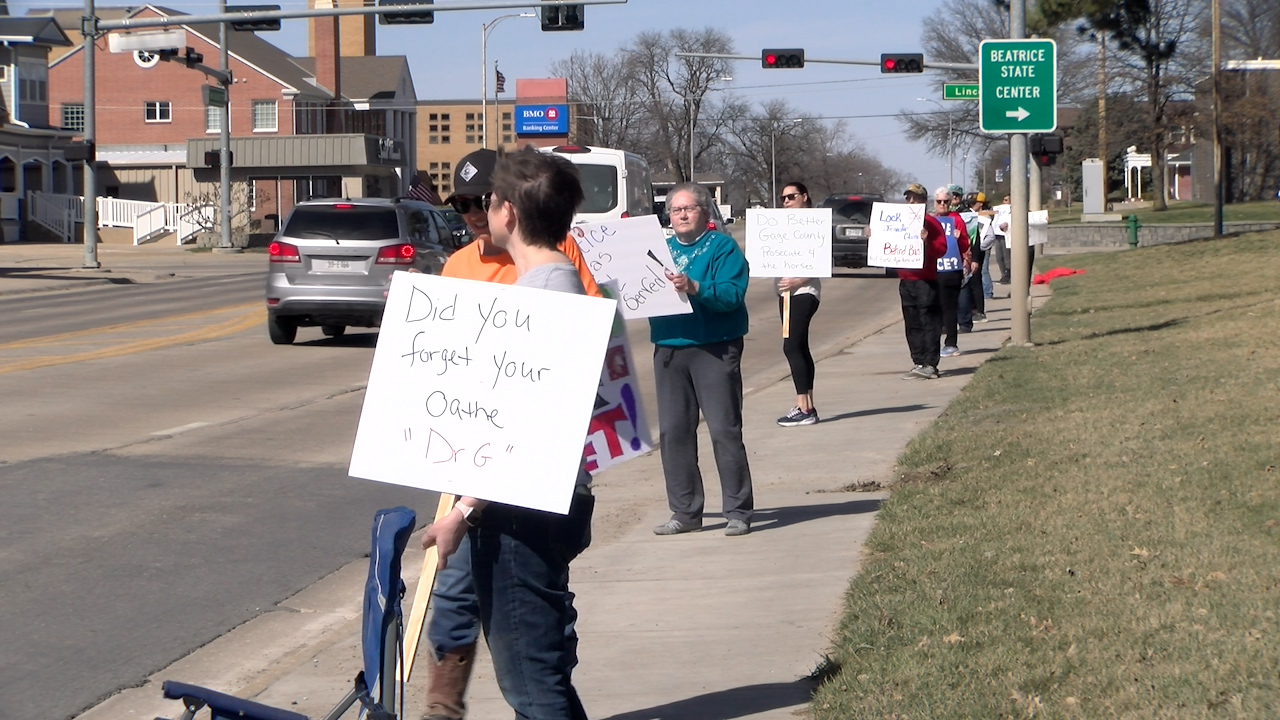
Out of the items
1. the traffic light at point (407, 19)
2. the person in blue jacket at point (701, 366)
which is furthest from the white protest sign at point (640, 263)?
the traffic light at point (407, 19)

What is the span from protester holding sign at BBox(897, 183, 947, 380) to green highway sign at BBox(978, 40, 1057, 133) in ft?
7.37

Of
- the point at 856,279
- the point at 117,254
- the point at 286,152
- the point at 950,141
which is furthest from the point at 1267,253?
the point at 950,141

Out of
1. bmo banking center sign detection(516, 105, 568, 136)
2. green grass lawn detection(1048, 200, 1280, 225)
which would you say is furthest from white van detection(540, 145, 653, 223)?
green grass lawn detection(1048, 200, 1280, 225)

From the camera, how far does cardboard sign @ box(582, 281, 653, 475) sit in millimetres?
4312

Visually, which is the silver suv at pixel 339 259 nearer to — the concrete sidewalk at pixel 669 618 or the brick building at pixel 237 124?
the concrete sidewalk at pixel 669 618

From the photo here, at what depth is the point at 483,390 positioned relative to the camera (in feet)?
12.4

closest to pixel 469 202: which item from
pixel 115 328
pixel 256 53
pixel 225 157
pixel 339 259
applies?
pixel 339 259

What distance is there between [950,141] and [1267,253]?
2315 inches

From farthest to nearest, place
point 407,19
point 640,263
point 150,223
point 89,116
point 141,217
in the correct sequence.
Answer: point 150,223 → point 141,217 → point 89,116 → point 407,19 → point 640,263

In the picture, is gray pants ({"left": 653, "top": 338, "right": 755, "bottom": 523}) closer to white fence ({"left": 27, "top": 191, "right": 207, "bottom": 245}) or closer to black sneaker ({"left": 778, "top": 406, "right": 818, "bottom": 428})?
black sneaker ({"left": 778, "top": 406, "right": 818, "bottom": 428})

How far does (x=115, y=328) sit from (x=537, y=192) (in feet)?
60.6

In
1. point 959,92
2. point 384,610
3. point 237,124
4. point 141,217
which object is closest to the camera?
point 384,610

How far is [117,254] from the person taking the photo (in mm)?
50625

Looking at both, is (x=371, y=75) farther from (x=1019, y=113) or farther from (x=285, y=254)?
(x=1019, y=113)
